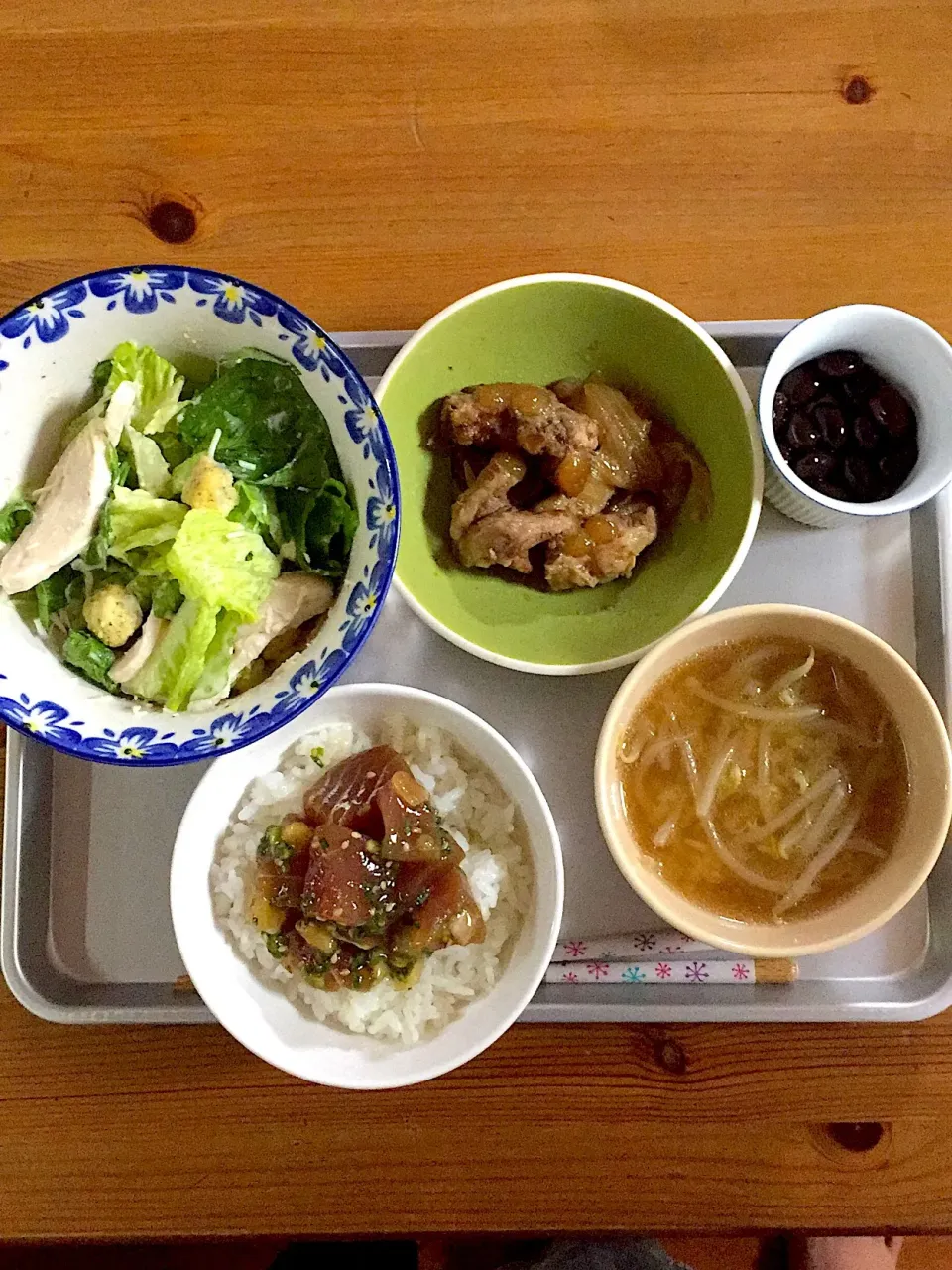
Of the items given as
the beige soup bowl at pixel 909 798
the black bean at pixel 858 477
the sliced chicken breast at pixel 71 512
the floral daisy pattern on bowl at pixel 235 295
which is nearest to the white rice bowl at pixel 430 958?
the beige soup bowl at pixel 909 798

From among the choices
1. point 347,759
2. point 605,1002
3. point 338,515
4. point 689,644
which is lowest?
point 605,1002

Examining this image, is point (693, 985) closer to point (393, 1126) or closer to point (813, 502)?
point (393, 1126)

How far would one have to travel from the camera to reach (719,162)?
1504 millimetres

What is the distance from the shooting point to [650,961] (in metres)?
1.35

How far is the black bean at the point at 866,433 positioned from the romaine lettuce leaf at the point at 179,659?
0.86 meters

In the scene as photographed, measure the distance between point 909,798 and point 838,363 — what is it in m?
0.58

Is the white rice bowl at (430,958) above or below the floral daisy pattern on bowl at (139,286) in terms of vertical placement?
below

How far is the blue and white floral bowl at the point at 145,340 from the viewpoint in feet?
3.67

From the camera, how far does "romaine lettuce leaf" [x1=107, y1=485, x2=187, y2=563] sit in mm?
1160

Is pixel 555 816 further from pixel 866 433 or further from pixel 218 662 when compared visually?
pixel 866 433

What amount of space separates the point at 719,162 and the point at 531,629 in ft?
2.52

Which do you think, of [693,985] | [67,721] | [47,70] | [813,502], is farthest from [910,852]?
[47,70]

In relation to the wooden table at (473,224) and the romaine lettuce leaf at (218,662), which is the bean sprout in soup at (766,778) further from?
the romaine lettuce leaf at (218,662)

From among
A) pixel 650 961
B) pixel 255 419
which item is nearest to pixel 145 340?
pixel 255 419
